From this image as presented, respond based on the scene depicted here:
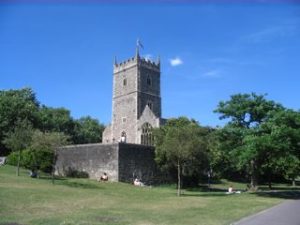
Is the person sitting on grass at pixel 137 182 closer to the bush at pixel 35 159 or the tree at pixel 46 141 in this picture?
the bush at pixel 35 159

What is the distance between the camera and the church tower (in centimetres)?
6906

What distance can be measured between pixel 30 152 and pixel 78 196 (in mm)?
14714

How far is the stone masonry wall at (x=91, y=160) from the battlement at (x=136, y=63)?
30444 millimetres

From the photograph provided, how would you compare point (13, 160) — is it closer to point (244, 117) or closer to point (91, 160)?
point (91, 160)

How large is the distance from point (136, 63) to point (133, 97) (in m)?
5.44

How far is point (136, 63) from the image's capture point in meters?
71.2

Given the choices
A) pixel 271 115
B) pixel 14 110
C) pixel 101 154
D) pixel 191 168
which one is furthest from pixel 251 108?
pixel 14 110

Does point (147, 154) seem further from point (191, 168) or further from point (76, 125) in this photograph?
point (76, 125)

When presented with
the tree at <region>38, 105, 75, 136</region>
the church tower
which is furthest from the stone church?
the tree at <region>38, 105, 75, 136</region>

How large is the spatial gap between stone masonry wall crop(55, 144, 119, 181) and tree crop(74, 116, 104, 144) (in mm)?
33719

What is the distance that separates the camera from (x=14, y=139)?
34250 mm

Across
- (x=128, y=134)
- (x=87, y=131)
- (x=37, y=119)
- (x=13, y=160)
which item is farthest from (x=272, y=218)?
(x=87, y=131)

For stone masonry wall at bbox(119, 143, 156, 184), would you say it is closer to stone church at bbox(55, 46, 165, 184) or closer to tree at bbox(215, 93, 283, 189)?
stone church at bbox(55, 46, 165, 184)

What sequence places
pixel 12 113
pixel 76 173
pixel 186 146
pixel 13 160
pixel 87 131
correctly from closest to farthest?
pixel 186 146
pixel 76 173
pixel 13 160
pixel 12 113
pixel 87 131
